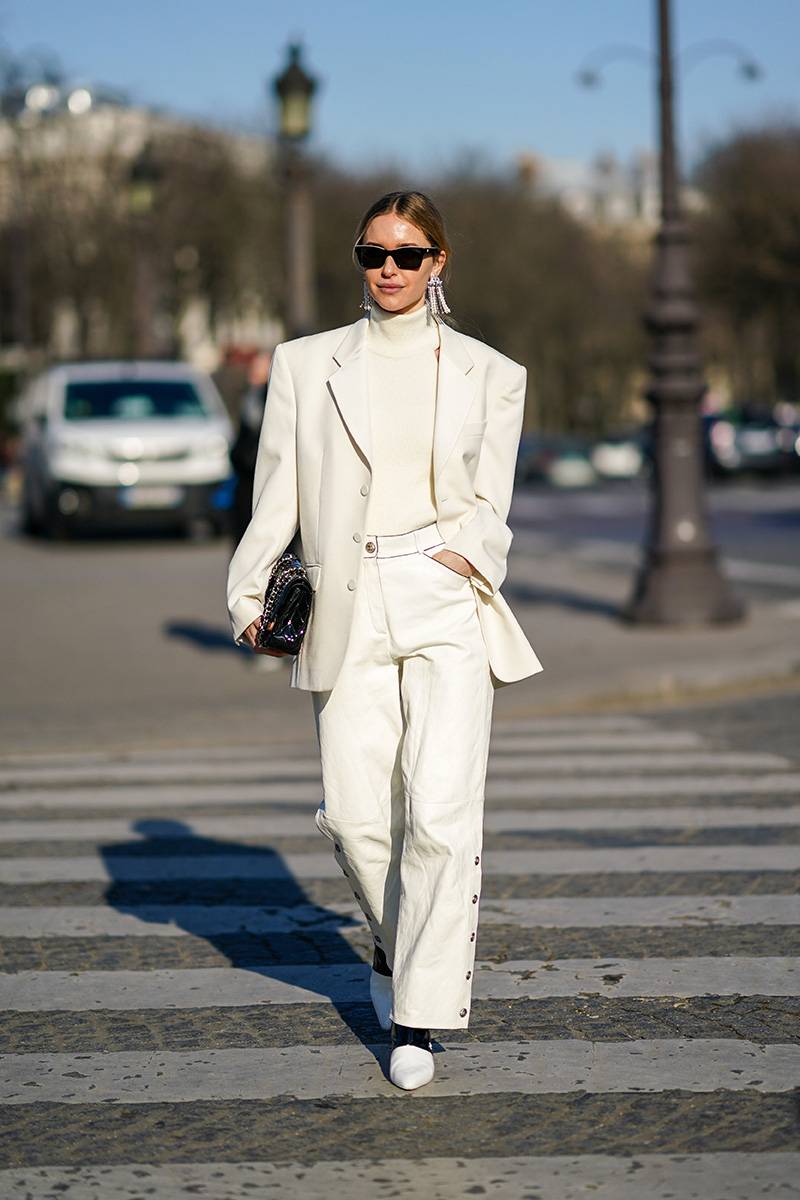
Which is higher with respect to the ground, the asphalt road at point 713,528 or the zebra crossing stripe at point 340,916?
the zebra crossing stripe at point 340,916

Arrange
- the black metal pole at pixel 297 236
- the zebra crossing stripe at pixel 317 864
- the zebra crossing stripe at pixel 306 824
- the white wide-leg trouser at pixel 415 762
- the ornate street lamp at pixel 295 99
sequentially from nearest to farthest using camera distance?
the white wide-leg trouser at pixel 415 762 < the zebra crossing stripe at pixel 317 864 < the zebra crossing stripe at pixel 306 824 < the ornate street lamp at pixel 295 99 < the black metal pole at pixel 297 236

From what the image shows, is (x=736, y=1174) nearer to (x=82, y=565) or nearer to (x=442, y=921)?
(x=442, y=921)

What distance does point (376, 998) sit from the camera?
469cm

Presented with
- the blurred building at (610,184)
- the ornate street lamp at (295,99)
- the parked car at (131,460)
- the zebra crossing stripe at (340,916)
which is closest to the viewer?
the zebra crossing stripe at (340,916)

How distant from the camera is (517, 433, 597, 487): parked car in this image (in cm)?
4797

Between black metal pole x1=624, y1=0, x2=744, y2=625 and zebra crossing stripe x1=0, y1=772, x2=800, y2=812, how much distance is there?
562 centimetres

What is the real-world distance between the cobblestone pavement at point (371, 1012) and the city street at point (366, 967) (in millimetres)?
12

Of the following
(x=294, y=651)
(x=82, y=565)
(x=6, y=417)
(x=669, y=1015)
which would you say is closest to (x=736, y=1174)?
(x=669, y=1015)

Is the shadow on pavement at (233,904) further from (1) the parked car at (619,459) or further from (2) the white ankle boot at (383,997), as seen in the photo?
(1) the parked car at (619,459)

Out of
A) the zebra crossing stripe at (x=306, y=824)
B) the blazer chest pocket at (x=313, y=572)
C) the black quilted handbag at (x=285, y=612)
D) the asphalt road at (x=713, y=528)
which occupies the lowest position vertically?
the asphalt road at (x=713, y=528)

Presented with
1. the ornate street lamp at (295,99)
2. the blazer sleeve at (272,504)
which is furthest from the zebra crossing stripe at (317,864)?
the ornate street lamp at (295,99)

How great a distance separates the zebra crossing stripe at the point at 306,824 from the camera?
751cm

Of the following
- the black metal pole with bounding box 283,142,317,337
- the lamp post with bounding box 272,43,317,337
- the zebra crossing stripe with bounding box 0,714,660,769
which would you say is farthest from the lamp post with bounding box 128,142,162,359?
the zebra crossing stripe with bounding box 0,714,660,769

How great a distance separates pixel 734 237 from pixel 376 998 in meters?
59.0
